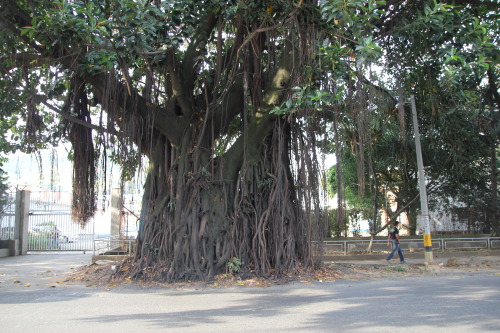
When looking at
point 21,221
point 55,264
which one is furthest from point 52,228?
point 55,264

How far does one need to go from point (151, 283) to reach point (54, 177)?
342cm

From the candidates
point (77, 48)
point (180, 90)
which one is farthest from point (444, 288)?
point (77, 48)

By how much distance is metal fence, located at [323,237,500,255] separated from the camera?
1498 centimetres

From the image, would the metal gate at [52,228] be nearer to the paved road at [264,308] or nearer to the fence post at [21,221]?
the fence post at [21,221]

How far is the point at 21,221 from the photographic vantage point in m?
16.3

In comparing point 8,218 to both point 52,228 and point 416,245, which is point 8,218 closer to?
point 52,228

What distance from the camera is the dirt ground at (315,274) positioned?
8.26 metres

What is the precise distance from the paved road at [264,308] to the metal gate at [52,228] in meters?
8.61

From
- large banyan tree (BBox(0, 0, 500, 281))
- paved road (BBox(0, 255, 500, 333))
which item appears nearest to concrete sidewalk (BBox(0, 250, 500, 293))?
paved road (BBox(0, 255, 500, 333))

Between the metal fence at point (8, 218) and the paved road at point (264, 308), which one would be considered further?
the metal fence at point (8, 218)

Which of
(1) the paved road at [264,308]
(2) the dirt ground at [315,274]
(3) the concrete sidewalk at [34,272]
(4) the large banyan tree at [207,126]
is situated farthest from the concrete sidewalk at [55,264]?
(4) the large banyan tree at [207,126]

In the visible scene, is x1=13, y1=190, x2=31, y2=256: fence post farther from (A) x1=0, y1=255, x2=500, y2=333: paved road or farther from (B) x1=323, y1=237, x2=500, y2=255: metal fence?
(B) x1=323, y1=237, x2=500, y2=255: metal fence

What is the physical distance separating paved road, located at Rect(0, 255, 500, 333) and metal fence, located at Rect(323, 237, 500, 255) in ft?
22.4

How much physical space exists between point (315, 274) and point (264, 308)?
3.08 metres
